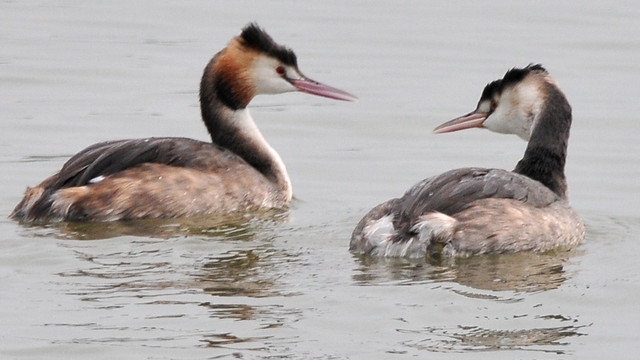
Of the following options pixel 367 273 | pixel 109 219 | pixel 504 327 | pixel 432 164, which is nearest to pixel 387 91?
pixel 432 164

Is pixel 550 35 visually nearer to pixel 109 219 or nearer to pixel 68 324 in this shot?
pixel 109 219

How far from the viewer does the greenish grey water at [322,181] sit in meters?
8.11

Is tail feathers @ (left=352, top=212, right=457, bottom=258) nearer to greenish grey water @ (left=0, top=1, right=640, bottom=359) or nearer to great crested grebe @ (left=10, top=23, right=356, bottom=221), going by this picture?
greenish grey water @ (left=0, top=1, right=640, bottom=359)

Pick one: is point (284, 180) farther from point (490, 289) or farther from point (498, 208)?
point (490, 289)

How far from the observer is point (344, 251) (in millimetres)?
9906

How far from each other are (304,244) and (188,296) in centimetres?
165

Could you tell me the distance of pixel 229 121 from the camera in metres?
12.2

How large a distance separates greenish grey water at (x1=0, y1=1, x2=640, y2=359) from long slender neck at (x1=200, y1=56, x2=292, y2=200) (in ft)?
1.58

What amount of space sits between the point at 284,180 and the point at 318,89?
93 centimetres

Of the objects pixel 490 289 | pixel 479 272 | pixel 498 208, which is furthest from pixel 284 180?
pixel 490 289

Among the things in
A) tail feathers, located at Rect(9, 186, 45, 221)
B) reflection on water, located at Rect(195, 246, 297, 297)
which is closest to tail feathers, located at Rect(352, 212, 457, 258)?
reflection on water, located at Rect(195, 246, 297, 297)

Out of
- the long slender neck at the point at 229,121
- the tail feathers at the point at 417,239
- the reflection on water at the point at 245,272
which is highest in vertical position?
the long slender neck at the point at 229,121

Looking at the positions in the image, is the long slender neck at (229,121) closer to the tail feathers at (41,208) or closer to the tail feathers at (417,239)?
the tail feathers at (41,208)

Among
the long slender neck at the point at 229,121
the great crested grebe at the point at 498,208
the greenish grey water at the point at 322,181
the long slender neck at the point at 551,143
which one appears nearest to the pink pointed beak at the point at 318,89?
the long slender neck at the point at 229,121
